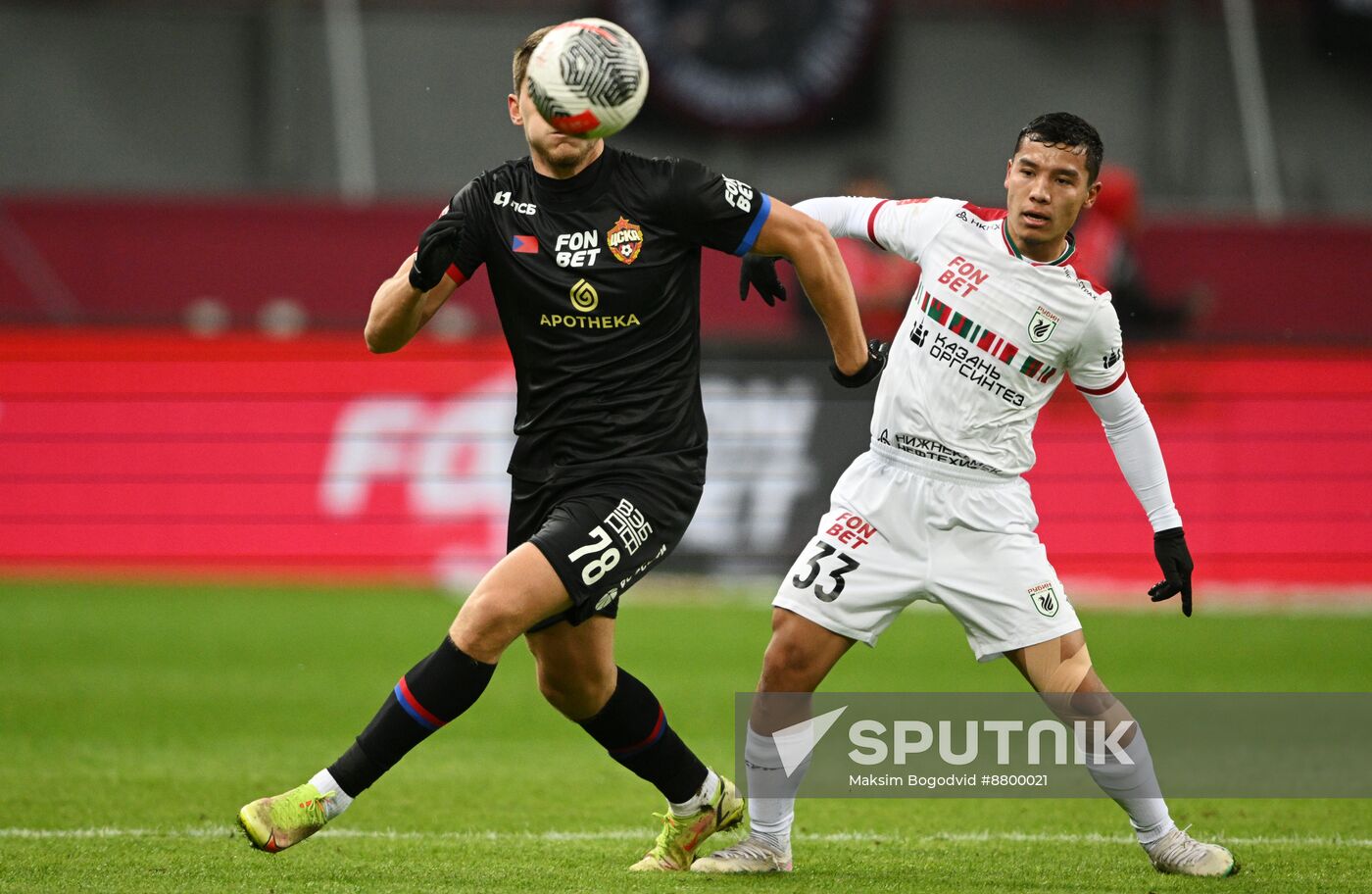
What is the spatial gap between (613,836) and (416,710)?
4.46ft

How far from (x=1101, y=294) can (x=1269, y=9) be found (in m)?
12.8

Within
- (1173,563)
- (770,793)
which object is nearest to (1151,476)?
(1173,563)

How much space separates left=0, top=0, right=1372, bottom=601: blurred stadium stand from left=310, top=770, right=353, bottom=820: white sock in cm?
706

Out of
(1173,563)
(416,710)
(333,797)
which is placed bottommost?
(333,797)

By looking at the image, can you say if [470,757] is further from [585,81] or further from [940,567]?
[585,81]

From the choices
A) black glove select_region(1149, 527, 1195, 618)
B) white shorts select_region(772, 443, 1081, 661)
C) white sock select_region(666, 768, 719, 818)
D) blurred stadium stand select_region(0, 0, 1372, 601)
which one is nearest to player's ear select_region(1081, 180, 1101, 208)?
white shorts select_region(772, 443, 1081, 661)

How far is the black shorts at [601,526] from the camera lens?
5160 mm

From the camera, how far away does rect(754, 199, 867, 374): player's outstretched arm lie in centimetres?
542

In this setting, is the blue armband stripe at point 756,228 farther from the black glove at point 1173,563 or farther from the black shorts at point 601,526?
the black glove at point 1173,563

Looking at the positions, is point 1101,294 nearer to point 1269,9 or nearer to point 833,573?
point 833,573

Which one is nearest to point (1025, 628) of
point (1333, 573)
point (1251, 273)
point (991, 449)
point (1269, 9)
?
point (991, 449)

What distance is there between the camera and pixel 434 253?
203 inches

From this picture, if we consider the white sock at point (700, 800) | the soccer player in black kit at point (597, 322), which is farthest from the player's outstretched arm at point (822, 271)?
the white sock at point (700, 800)

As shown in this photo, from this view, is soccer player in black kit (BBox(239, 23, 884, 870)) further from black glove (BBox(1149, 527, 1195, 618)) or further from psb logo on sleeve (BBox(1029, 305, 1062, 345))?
black glove (BBox(1149, 527, 1195, 618))
